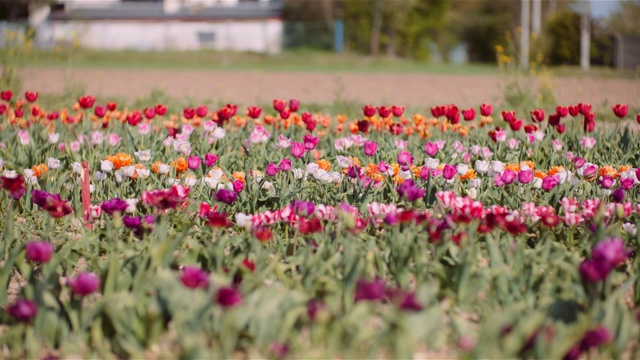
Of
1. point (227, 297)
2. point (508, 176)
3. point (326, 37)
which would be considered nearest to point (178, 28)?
point (326, 37)

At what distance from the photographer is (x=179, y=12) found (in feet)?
142

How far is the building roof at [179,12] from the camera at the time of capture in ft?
137

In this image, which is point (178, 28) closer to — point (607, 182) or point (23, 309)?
point (607, 182)

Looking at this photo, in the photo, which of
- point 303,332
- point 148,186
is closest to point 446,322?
point 303,332

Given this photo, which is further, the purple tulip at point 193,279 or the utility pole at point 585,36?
the utility pole at point 585,36

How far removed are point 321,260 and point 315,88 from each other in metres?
12.0

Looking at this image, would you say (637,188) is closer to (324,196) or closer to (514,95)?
(324,196)

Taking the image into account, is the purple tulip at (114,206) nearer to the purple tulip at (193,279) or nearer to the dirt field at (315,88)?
the purple tulip at (193,279)

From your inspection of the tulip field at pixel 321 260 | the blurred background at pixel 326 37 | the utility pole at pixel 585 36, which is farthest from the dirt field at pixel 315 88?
the utility pole at pixel 585 36

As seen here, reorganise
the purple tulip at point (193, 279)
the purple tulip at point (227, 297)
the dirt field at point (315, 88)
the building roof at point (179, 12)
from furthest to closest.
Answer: the building roof at point (179, 12)
the dirt field at point (315, 88)
the purple tulip at point (193, 279)
the purple tulip at point (227, 297)

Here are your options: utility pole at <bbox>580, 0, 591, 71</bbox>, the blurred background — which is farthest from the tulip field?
utility pole at <bbox>580, 0, 591, 71</bbox>

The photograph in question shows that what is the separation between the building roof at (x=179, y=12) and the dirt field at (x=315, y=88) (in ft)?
74.1

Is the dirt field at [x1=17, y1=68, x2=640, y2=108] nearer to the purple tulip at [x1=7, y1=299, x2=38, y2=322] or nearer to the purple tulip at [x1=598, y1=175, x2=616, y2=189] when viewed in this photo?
the purple tulip at [x1=598, y1=175, x2=616, y2=189]

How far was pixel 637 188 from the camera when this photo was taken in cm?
474
